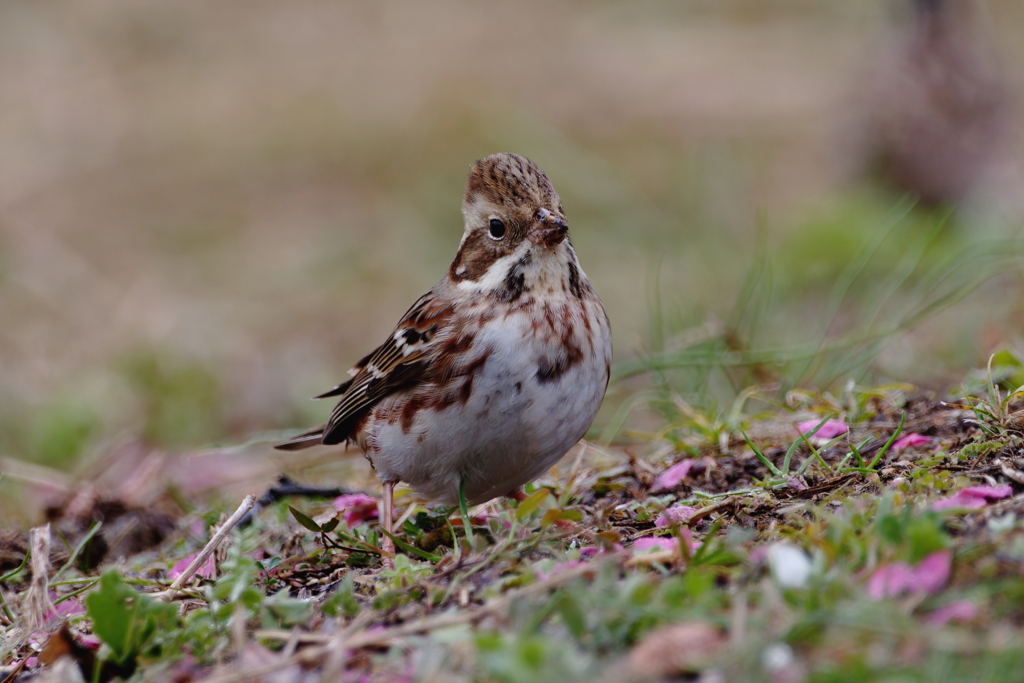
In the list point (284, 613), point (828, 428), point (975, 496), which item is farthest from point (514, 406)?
point (975, 496)

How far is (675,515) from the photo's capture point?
380 cm

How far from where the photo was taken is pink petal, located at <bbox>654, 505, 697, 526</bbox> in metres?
3.71

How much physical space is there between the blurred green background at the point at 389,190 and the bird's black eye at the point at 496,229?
5.59ft

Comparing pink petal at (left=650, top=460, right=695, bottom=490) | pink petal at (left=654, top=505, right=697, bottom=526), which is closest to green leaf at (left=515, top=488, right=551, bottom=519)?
pink petal at (left=654, top=505, right=697, bottom=526)

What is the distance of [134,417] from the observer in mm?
8508

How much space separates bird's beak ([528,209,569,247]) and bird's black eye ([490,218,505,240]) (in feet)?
0.45

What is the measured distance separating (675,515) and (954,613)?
1444 mm

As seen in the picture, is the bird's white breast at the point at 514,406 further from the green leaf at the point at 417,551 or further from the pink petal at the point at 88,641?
the pink petal at the point at 88,641

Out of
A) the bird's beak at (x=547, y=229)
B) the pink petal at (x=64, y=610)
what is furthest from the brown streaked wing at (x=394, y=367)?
the pink petal at (x=64, y=610)

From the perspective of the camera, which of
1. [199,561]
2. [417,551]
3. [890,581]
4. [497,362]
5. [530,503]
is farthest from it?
[497,362]

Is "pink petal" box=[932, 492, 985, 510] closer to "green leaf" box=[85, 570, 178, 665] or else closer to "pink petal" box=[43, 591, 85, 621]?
"green leaf" box=[85, 570, 178, 665]

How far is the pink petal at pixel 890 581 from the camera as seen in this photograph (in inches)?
99.8

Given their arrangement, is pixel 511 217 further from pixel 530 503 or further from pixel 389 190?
pixel 389 190

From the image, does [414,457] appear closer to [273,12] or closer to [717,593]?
[717,593]
